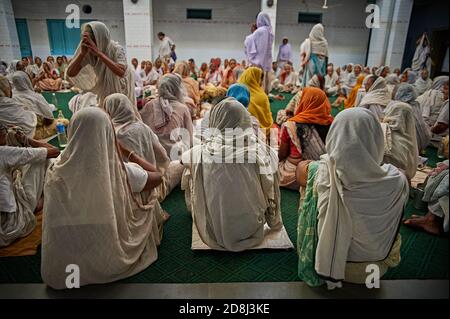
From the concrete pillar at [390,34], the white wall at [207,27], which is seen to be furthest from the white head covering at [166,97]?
the white wall at [207,27]

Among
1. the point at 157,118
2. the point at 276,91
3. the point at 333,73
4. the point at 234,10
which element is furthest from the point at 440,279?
the point at 234,10

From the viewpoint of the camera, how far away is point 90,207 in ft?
5.04

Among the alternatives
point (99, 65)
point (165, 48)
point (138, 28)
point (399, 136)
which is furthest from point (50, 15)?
point (399, 136)

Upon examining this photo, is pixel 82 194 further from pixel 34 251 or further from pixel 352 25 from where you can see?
pixel 352 25

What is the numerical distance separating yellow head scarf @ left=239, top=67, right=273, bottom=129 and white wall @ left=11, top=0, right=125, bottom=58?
8.90 m

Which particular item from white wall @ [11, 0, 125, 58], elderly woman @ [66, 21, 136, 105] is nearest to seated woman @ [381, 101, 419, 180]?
elderly woman @ [66, 21, 136, 105]

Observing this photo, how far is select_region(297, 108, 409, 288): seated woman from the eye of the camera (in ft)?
4.83

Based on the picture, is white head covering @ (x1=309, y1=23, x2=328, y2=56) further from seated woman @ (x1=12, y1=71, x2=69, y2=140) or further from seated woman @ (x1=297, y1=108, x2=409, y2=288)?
seated woman @ (x1=297, y1=108, x2=409, y2=288)

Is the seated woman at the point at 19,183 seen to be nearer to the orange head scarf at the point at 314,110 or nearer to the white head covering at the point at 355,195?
the white head covering at the point at 355,195

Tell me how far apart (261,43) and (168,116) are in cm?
350

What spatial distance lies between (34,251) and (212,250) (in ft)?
3.78

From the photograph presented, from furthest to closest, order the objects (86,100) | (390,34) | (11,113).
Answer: (390,34), (86,100), (11,113)

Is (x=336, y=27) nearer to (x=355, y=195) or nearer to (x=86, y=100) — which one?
(x=86, y=100)

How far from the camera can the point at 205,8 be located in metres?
11.0
